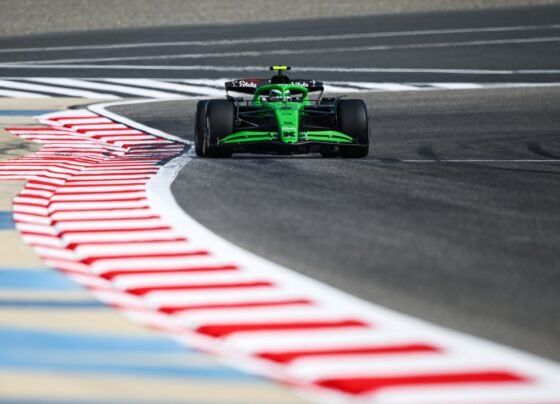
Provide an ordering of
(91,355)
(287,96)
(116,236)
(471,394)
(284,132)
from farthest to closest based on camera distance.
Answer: (287,96) < (284,132) < (116,236) < (91,355) < (471,394)

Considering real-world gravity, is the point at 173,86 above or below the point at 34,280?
below

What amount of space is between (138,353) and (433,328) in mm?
1324

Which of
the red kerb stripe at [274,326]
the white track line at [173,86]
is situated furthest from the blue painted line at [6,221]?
the white track line at [173,86]

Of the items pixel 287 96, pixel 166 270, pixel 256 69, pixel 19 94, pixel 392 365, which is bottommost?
pixel 19 94

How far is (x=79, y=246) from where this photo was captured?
8.21 m

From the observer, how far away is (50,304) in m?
6.55

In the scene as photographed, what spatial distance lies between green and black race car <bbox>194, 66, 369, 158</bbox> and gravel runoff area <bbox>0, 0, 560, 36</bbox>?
82.2 ft

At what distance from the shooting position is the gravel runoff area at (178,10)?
4003 centimetres

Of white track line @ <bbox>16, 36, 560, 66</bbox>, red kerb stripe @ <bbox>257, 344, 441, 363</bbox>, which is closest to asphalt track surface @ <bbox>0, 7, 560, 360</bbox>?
red kerb stripe @ <bbox>257, 344, 441, 363</bbox>

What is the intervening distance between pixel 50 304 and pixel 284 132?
24.9 feet


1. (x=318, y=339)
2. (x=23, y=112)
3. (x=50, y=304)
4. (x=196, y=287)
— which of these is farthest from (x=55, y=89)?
(x=318, y=339)

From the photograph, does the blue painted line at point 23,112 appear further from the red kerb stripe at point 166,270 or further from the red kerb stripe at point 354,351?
the red kerb stripe at point 354,351

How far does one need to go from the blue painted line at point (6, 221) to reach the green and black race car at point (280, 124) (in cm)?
469

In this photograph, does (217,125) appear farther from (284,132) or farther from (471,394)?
(471,394)
